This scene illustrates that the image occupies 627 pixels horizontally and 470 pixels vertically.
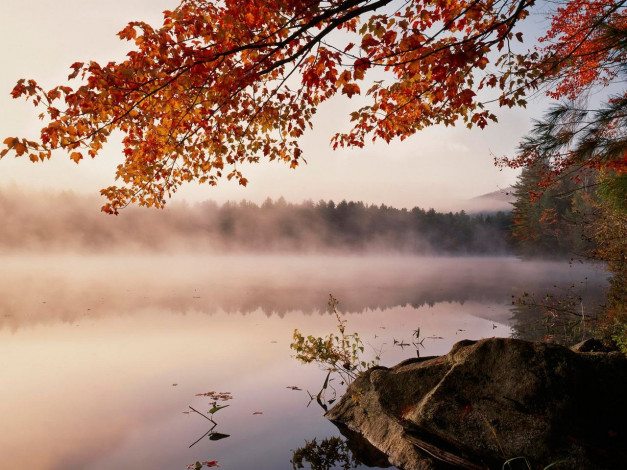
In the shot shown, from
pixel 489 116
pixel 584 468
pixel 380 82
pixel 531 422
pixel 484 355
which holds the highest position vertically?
pixel 380 82

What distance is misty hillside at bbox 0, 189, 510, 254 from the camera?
3270 inches

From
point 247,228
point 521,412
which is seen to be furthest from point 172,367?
point 247,228

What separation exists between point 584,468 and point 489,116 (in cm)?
555

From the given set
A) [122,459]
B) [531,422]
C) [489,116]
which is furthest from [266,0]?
[122,459]

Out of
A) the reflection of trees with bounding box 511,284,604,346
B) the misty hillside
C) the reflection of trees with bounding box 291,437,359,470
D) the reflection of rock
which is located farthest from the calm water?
the misty hillside

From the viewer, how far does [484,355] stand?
4906mm

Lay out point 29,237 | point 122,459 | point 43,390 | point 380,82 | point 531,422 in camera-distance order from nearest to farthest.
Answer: point 531,422 → point 122,459 → point 380,82 → point 43,390 → point 29,237

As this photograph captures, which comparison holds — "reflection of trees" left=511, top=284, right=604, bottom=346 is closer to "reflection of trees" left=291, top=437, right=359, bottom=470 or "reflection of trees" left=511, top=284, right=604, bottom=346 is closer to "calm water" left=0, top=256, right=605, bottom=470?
"calm water" left=0, top=256, right=605, bottom=470

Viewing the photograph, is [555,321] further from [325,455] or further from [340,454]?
[325,455]

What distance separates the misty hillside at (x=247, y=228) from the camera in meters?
83.1

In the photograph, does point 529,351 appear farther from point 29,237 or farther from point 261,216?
point 29,237

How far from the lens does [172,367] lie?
9.59 m

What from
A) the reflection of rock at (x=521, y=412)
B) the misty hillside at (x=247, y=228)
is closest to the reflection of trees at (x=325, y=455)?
the reflection of rock at (x=521, y=412)

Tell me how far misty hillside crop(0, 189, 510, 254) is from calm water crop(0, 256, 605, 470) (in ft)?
218
